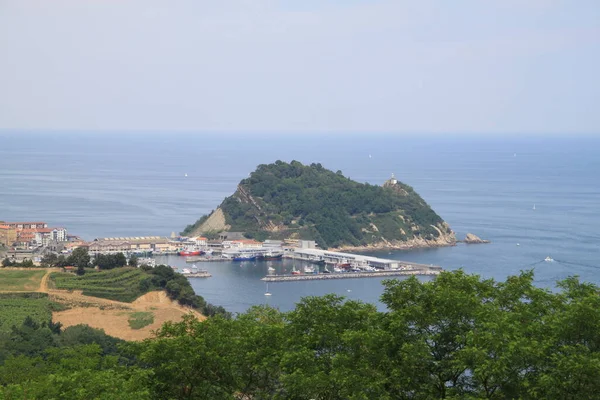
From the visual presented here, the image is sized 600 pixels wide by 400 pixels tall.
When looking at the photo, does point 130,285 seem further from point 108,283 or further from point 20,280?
point 20,280

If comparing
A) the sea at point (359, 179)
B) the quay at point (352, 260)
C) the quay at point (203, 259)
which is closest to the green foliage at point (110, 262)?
the sea at point (359, 179)

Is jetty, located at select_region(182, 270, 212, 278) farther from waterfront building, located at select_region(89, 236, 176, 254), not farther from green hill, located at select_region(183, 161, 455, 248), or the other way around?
green hill, located at select_region(183, 161, 455, 248)

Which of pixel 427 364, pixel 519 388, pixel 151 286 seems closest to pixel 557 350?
pixel 519 388

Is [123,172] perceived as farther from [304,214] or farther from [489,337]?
[489,337]

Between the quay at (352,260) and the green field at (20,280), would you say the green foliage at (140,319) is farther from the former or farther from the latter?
the quay at (352,260)

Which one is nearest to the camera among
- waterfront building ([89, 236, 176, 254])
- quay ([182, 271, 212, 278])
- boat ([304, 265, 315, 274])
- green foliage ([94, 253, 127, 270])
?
green foliage ([94, 253, 127, 270])

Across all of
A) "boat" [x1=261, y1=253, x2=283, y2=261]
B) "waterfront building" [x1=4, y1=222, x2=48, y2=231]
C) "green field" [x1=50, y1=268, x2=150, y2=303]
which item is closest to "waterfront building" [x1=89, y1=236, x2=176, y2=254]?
Answer: "waterfront building" [x1=4, y1=222, x2=48, y2=231]
